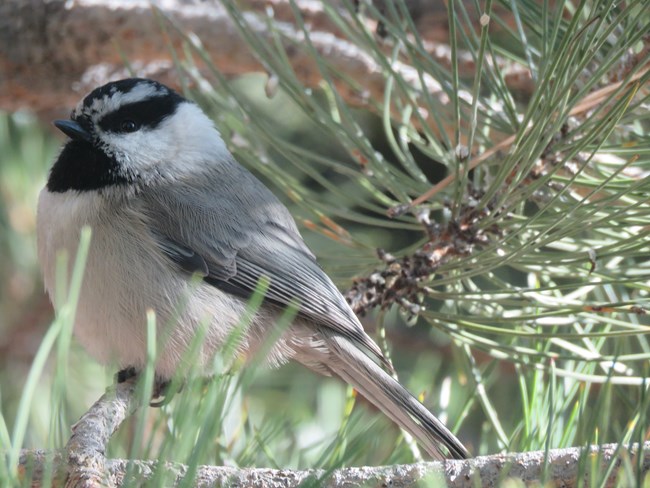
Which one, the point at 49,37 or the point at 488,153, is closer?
the point at 488,153

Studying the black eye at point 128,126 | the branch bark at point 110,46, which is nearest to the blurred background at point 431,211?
the branch bark at point 110,46

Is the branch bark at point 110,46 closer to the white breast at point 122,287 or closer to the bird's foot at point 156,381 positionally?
the white breast at point 122,287

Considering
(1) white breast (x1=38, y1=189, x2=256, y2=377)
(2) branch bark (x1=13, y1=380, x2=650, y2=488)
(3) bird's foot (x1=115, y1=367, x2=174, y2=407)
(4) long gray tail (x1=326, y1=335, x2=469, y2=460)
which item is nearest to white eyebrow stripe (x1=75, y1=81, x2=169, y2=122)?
(1) white breast (x1=38, y1=189, x2=256, y2=377)

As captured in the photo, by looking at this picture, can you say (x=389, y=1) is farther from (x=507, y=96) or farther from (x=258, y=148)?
(x=258, y=148)

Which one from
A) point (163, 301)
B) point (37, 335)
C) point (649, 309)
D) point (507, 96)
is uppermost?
point (507, 96)

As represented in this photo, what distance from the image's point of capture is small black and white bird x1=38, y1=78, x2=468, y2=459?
55.1 inches

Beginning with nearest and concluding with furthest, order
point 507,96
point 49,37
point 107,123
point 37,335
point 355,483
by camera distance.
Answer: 1. point 355,483
2. point 507,96
3. point 107,123
4. point 49,37
5. point 37,335

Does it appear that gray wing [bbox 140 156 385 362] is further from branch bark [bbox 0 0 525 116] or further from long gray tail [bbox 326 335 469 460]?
branch bark [bbox 0 0 525 116]

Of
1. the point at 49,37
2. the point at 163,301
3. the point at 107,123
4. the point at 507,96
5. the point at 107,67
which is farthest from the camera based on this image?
the point at 107,67

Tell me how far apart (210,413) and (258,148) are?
81 centimetres

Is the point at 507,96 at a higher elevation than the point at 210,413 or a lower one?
higher

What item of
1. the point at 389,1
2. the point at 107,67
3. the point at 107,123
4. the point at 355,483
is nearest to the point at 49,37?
the point at 107,67

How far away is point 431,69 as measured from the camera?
1.14m

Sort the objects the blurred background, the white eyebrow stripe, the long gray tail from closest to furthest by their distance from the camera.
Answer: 1. the blurred background
2. the long gray tail
3. the white eyebrow stripe
